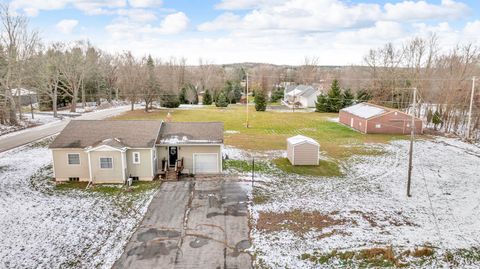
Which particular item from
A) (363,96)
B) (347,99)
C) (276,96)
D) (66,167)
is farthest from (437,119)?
(276,96)

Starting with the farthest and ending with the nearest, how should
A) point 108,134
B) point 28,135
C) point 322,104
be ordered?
point 322,104 → point 28,135 → point 108,134

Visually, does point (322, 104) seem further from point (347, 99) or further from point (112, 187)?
point (112, 187)

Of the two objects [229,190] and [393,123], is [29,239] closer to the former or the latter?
[229,190]

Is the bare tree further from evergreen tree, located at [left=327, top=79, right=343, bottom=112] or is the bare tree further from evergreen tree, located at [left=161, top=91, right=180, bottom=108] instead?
evergreen tree, located at [left=327, top=79, right=343, bottom=112]

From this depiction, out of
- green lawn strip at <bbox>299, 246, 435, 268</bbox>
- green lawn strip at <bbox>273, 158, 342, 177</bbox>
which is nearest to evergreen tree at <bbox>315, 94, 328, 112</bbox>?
green lawn strip at <bbox>273, 158, 342, 177</bbox>

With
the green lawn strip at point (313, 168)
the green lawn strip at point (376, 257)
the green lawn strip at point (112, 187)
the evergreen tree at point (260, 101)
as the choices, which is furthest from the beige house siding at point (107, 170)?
the evergreen tree at point (260, 101)

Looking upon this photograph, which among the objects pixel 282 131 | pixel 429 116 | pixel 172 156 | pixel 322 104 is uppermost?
pixel 322 104

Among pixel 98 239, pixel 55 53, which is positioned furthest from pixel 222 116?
pixel 98 239
